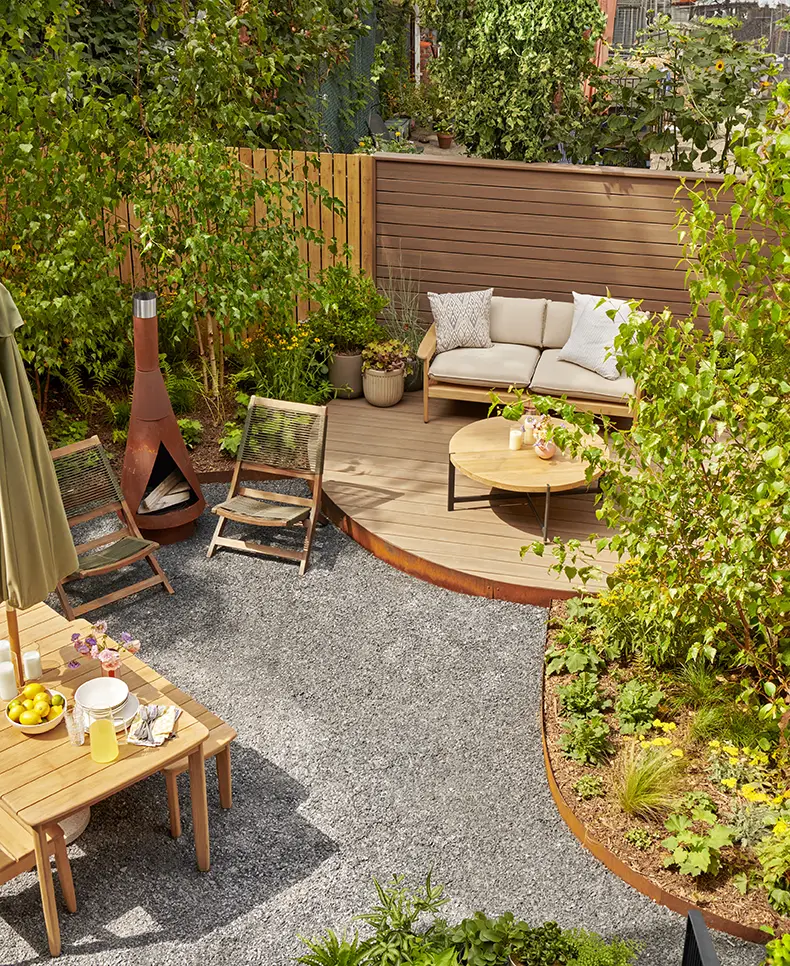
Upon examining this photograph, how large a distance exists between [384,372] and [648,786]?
492 centimetres

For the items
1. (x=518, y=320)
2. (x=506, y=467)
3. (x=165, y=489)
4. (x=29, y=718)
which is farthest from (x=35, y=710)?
(x=518, y=320)

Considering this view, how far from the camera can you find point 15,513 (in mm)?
4273

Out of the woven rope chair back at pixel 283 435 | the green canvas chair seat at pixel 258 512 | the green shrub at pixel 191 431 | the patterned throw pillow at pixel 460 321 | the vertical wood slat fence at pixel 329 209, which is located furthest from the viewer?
the vertical wood slat fence at pixel 329 209

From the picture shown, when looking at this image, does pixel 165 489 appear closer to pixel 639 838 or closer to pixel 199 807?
pixel 199 807

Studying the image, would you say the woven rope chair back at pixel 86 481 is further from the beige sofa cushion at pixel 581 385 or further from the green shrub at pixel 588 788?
the green shrub at pixel 588 788

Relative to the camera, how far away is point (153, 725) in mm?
4480

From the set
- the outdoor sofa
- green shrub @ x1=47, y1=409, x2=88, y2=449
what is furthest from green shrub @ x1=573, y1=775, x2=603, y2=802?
green shrub @ x1=47, y1=409, x2=88, y2=449

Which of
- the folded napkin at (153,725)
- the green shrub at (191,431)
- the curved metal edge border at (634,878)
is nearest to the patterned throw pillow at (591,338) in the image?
the green shrub at (191,431)

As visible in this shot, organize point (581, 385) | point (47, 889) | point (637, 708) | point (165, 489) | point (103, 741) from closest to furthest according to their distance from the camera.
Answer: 1. point (47, 889)
2. point (103, 741)
3. point (637, 708)
4. point (165, 489)
5. point (581, 385)

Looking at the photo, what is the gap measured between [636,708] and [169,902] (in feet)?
8.14

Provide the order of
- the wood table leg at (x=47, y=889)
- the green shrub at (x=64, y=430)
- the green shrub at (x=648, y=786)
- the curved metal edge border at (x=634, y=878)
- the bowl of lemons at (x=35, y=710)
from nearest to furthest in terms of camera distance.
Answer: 1. the wood table leg at (x=47, y=889)
2. the curved metal edge border at (x=634, y=878)
3. the bowl of lemons at (x=35, y=710)
4. the green shrub at (x=648, y=786)
5. the green shrub at (x=64, y=430)

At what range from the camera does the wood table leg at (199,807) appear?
4.51 m

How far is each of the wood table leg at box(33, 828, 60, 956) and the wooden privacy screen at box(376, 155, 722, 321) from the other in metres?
6.65

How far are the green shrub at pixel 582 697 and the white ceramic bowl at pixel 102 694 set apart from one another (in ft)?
7.54
